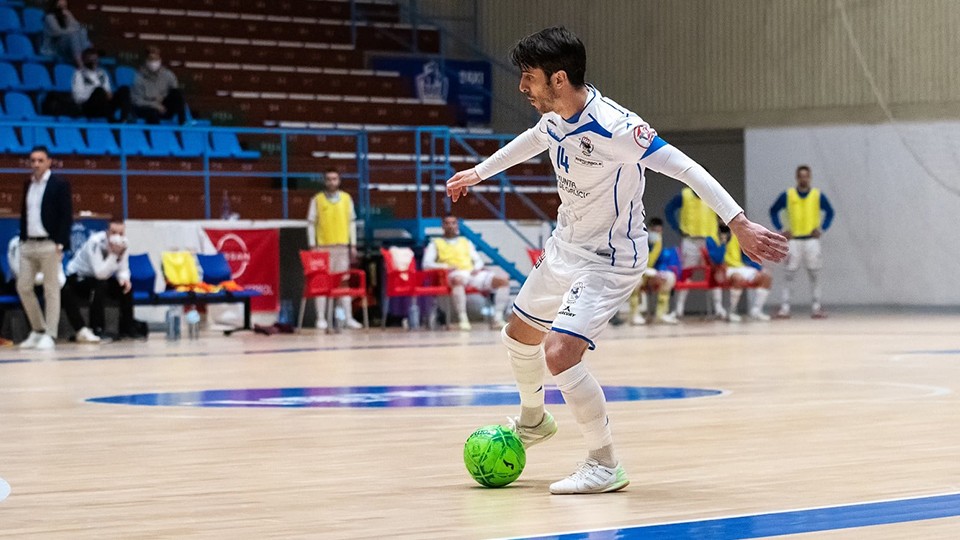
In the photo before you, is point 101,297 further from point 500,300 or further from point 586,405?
point 586,405

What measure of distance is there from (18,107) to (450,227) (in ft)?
21.2

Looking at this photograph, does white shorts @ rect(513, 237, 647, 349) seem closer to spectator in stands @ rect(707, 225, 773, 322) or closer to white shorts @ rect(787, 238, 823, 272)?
spectator in stands @ rect(707, 225, 773, 322)

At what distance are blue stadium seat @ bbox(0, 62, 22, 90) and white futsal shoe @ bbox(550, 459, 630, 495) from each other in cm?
1822

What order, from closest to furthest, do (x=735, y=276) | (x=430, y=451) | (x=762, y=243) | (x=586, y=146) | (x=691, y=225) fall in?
1. (x=762, y=243)
2. (x=586, y=146)
3. (x=430, y=451)
4. (x=735, y=276)
5. (x=691, y=225)

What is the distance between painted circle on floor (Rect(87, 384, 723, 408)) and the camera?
9.56 meters

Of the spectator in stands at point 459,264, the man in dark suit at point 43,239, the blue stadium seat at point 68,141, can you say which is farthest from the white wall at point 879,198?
the man in dark suit at point 43,239

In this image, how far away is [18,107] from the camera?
2205 centimetres

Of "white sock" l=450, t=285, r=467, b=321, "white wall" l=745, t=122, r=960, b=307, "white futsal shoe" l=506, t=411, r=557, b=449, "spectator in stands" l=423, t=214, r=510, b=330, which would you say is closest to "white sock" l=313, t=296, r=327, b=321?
"spectator in stands" l=423, t=214, r=510, b=330

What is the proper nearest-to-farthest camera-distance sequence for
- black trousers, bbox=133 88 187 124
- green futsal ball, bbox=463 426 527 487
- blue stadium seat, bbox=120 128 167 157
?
green futsal ball, bbox=463 426 527 487 < blue stadium seat, bbox=120 128 167 157 < black trousers, bbox=133 88 187 124

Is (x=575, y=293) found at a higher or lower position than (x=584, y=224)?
lower

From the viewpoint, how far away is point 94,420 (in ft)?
28.4

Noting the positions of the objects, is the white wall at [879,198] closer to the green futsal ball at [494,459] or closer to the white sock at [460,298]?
the white sock at [460,298]

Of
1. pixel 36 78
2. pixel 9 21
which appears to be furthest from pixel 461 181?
pixel 9 21

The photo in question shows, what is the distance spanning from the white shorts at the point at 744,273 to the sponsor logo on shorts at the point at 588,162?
57.6 feet
